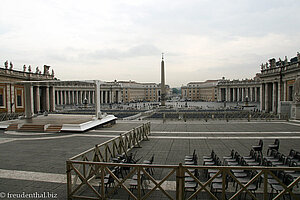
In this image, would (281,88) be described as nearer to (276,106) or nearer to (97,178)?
(276,106)

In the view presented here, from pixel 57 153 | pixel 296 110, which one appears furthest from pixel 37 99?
pixel 296 110

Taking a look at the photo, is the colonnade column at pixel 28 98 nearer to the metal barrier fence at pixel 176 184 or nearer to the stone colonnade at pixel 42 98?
the metal barrier fence at pixel 176 184

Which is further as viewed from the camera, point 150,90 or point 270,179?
point 150,90

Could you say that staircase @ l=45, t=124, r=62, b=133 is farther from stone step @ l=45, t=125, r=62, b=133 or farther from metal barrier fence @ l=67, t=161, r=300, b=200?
metal barrier fence @ l=67, t=161, r=300, b=200

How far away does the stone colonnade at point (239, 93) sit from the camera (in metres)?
114

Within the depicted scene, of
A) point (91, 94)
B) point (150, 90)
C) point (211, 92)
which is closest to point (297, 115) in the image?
point (91, 94)

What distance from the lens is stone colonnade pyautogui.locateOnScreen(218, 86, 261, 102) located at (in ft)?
375

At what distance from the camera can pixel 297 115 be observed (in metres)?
29.1

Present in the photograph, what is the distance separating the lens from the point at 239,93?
128 metres

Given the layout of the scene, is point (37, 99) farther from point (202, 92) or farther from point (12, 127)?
point (202, 92)

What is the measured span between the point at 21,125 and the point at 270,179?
75.1ft

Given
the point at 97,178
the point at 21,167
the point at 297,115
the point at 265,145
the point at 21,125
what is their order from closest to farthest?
the point at 97,178, the point at 21,167, the point at 265,145, the point at 21,125, the point at 297,115

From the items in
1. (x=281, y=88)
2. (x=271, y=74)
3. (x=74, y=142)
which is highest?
(x=271, y=74)

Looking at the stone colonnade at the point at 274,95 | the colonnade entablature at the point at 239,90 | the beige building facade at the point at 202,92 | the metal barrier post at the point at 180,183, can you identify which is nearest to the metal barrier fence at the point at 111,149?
the metal barrier post at the point at 180,183
